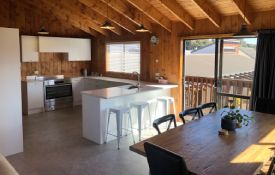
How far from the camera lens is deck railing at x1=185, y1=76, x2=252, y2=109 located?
16.8ft

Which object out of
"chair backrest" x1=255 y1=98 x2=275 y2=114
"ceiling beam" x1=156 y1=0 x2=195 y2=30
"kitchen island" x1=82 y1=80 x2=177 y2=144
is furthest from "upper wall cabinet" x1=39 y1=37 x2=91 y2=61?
"chair backrest" x1=255 y1=98 x2=275 y2=114

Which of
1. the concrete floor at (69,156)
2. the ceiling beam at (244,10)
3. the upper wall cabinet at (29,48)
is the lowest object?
the concrete floor at (69,156)

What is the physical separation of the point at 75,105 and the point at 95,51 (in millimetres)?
1896

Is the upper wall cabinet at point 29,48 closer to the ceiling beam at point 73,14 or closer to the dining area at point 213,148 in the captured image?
the ceiling beam at point 73,14

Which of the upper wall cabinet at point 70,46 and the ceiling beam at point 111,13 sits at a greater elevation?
the ceiling beam at point 111,13

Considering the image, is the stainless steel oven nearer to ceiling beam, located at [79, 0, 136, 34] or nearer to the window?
the window

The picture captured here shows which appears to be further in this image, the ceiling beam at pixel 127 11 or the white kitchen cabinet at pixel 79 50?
the white kitchen cabinet at pixel 79 50

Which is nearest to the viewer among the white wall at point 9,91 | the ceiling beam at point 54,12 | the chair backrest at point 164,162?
the chair backrest at point 164,162

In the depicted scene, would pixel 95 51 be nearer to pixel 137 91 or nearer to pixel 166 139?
pixel 137 91

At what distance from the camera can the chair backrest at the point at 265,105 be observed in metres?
4.04

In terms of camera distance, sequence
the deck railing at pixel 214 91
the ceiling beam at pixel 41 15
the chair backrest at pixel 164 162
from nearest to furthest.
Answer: the chair backrest at pixel 164 162 < the deck railing at pixel 214 91 < the ceiling beam at pixel 41 15

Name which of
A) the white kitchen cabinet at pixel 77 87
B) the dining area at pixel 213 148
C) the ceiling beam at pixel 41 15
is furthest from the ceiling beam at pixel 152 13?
the white kitchen cabinet at pixel 77 87

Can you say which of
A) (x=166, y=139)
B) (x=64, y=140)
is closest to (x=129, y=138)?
(x=64, y=140)

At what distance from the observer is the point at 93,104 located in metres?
4.64
